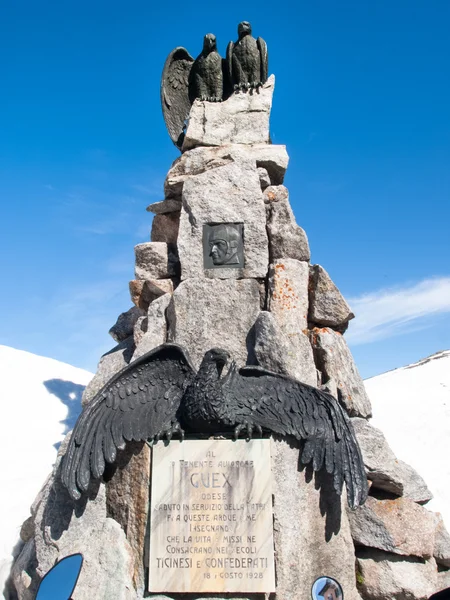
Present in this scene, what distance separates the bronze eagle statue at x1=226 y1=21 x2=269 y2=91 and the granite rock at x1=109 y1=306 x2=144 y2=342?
11.2ft

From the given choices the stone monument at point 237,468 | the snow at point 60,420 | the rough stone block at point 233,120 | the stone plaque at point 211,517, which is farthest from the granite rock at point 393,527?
the rough stone block at point 233,120

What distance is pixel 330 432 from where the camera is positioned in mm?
4496

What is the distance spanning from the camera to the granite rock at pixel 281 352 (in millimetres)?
5023

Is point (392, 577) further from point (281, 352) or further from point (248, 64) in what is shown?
point (248, 64)

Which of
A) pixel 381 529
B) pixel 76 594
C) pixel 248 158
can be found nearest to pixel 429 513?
pixel 381 529

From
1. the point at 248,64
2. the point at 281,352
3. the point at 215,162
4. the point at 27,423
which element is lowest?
the point at 281,352

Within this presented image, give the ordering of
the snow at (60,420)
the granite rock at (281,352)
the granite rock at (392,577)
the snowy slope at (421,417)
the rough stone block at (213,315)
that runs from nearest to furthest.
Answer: the granite rock at (392,577) < the granite rock at (281,352) < the rough stone block at (213,315) < the snow at (60,420) < the snowy slope at (421,417)

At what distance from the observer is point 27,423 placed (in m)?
10.3

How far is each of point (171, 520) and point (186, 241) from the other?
9.69 feet

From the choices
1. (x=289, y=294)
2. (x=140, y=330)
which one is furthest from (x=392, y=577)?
(x=140, y=330)

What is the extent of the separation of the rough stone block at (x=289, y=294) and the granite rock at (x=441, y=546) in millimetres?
2457

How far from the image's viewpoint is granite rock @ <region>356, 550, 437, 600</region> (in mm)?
4672

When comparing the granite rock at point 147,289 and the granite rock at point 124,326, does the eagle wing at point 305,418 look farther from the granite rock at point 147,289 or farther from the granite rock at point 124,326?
the granite rock at point 124,326

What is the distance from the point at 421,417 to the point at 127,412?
26.6ft
